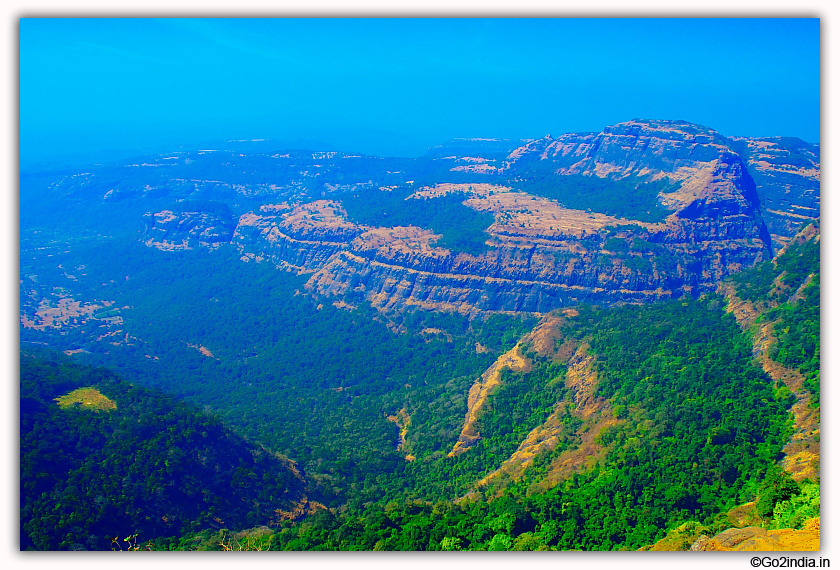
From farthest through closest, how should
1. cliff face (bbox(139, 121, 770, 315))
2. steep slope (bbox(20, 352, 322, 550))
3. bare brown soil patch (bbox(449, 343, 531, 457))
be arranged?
cliff face (bbox(139, 121, 770, 315))
bare brown soil patch (bbox(449, 343, 531, 457))
steep slope (bbox(20, 352, 322, 550))

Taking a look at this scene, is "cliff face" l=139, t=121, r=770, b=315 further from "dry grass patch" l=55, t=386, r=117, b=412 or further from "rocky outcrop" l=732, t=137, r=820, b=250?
"dry grass patch" l=55, t=386, r=117, b=412

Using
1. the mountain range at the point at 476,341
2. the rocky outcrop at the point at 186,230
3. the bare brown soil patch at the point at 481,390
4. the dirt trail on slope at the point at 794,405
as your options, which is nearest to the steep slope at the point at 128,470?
the mountain range at the point at 476,341

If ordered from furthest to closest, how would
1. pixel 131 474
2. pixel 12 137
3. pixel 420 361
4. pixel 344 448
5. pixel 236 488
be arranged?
pixel 420 361 < pixel 344 448 < pixel 236 488 < pixel 131 474 < pixel 12 137

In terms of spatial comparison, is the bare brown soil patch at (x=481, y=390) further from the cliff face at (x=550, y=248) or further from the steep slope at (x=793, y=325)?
the steep slope at (x=793, y=325)

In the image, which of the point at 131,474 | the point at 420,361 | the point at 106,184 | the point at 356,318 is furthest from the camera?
the point at 106,184

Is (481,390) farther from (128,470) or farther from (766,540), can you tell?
(766,540)

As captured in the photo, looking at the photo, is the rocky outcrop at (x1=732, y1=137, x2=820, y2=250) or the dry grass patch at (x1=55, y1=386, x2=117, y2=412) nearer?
the dry grass patch at (x1=55, y1=386, x2=117, y2=412)

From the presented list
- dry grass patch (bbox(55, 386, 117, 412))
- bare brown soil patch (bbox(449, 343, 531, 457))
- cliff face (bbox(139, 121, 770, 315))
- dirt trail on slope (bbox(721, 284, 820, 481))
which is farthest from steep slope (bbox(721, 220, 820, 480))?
dry grass patch (bbox(55, 386, 117, 412))

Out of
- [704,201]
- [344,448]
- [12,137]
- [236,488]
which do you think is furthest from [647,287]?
[12,137]

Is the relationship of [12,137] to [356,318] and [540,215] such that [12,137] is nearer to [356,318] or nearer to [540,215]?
[356,318]
